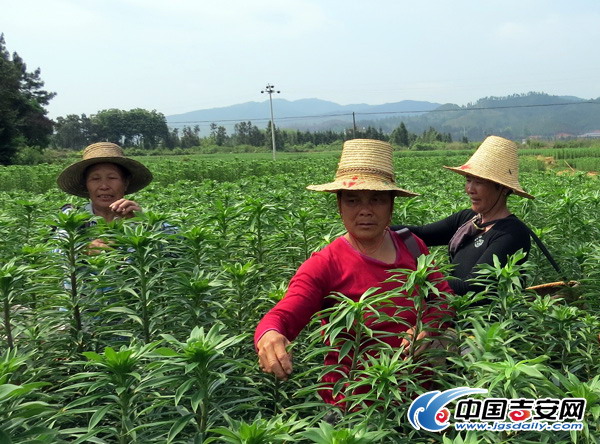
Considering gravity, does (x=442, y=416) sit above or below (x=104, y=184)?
below

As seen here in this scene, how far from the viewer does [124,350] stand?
1.67 m

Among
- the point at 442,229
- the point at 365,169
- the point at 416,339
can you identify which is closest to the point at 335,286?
the point at 416,339

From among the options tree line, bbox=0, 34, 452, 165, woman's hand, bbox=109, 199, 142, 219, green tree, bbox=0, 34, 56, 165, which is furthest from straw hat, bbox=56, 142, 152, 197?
tree line, bbox=0, 34, 452, 165

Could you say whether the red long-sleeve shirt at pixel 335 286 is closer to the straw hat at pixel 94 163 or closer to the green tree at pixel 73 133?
the straw hat at pixel 94 163

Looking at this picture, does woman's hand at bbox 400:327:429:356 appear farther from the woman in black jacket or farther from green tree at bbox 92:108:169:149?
green tree at bbox 92:108:169:149

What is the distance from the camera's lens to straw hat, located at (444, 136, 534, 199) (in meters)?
3.32

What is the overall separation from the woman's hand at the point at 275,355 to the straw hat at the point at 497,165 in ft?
6.50

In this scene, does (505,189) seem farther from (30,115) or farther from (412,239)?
(30,115)

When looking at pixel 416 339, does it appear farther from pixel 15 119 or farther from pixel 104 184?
pixel 15 119

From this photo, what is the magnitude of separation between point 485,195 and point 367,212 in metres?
1.40

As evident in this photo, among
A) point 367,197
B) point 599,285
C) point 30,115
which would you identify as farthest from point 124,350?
point 30,115

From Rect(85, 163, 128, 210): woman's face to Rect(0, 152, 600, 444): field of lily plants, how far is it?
0.58 m

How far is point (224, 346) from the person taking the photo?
1651 mm

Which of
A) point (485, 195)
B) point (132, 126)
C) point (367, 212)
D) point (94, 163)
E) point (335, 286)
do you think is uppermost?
point (132, 126)
